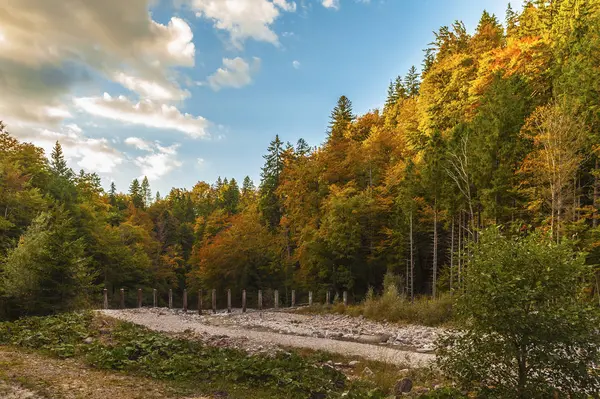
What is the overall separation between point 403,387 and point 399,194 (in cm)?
2188

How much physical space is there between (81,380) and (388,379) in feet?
21.1

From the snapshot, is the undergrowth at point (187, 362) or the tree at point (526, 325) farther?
the undergrowth at point (187, 362)

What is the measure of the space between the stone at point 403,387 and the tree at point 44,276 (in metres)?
14.2

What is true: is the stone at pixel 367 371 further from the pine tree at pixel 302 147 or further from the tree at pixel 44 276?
the pine tree at pixel 302 147

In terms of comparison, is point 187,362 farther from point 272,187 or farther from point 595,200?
point 272,187

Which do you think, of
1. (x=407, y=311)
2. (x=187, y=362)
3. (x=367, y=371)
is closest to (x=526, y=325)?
(x=367, y=371)

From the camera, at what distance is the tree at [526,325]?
15.9ft

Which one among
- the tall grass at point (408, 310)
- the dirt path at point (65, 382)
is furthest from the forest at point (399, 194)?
the dirt path at point (65, 382)

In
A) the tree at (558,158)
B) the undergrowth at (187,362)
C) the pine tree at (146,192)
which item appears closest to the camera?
the undergrowth at (187,362)

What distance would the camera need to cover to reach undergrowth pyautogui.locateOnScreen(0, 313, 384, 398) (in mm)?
7523

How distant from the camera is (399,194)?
28.1m

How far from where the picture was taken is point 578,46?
69.5 ft

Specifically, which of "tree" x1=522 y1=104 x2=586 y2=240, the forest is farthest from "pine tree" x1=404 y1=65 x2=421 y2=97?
"tree" x1=522 y1=104 x2=586 y2=240

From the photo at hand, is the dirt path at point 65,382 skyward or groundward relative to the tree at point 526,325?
groundward
